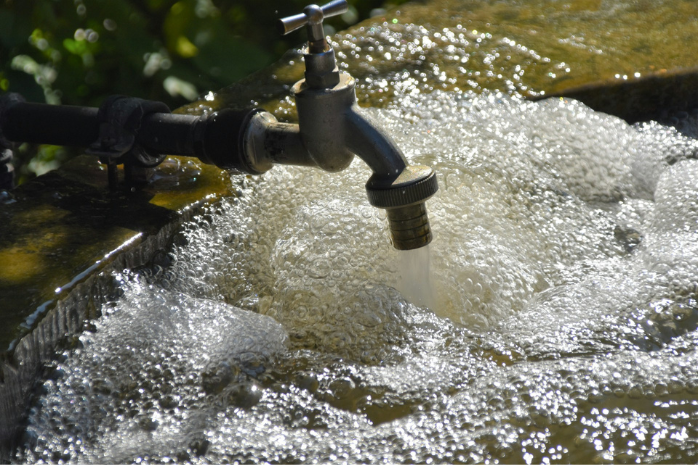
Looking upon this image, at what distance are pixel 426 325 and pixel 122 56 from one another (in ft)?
5.31

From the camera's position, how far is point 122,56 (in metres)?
2.33

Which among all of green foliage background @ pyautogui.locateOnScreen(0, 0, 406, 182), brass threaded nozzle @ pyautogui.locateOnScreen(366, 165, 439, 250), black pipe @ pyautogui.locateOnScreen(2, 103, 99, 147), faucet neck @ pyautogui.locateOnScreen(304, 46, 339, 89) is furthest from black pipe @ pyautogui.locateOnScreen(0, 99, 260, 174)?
green foliage background @ pyautogui.locateOnScreen(0, 0, 406, 182)

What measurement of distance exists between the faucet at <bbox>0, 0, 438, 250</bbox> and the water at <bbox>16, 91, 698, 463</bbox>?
0.20 meters

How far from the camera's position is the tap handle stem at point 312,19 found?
3.59 ft

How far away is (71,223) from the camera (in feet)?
4.46

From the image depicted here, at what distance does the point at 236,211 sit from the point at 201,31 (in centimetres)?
108

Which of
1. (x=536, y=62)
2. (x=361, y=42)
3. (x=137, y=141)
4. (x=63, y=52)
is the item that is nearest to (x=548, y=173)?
(x=536, y=62)

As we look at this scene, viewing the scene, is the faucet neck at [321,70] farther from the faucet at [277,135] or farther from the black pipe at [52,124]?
the black pipe at [52,124]

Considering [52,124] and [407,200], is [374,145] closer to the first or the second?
[407,200]

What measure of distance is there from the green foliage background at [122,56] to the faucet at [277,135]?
0.76 m

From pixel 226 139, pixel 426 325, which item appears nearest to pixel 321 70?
pixel 226 139

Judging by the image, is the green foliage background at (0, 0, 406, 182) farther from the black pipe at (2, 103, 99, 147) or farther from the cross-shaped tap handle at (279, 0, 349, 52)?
the cross-shaped tap handle at (279, 0, 349, 52)

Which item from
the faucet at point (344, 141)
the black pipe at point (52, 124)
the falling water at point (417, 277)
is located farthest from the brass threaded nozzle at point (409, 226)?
the black pipe at point (52, 124)

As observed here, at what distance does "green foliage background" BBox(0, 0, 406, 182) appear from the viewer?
2.13 m
